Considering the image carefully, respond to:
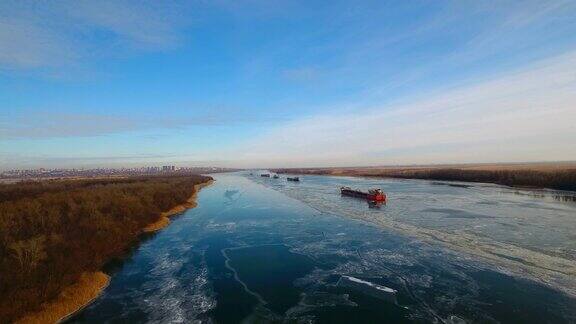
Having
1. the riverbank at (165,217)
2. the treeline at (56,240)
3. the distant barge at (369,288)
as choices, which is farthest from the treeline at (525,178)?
the treeline at (56,240)

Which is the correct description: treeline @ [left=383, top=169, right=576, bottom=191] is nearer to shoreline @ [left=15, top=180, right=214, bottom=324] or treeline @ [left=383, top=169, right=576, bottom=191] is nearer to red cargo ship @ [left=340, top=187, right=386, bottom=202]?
red cargo ship @ [left=340, top=187, right=386, bottom=202]

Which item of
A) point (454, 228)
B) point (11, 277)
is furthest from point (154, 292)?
point (454, 228)

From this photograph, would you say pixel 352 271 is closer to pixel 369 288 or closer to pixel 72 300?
pixel 369 288

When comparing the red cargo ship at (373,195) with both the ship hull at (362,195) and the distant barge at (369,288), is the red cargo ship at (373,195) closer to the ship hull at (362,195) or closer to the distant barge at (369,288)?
the ship hull at (362,195)

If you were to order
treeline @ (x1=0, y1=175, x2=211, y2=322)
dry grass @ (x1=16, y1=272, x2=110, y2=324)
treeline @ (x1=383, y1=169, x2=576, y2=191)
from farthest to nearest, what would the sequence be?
treeline @ (x1=383, y1=169, x2=576, y2=191) < treeline @ (x1=0, y1=175, x2=211, y2=322) < dry grass @ (x1=16, y1=272, x2=110, y2=324)

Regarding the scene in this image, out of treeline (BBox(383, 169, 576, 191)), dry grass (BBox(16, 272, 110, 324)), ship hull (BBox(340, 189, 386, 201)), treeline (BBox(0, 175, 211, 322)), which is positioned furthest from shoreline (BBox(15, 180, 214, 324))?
treeline (BBox(383, 169, 576, 191))

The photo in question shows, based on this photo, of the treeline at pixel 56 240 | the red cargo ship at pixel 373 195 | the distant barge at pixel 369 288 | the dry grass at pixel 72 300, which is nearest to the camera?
the dry grass at pixel 72 300
